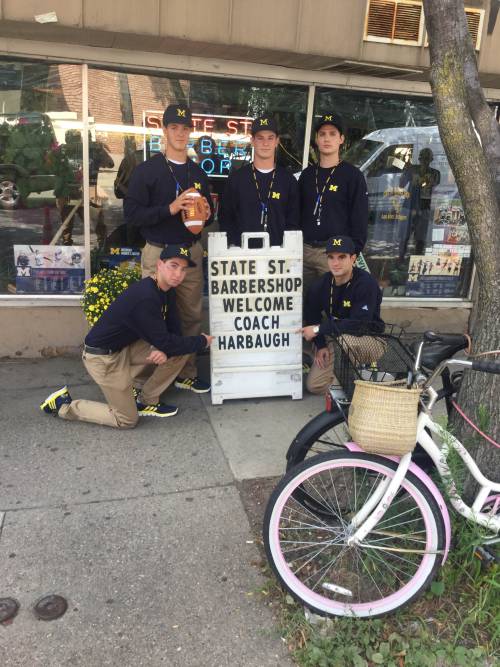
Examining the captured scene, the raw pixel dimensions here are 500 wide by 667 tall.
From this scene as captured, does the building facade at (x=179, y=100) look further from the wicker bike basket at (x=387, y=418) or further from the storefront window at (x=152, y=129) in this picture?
the wicker bike basket at (x=387, y=418)

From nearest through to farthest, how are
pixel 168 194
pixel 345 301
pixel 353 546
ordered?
pixel 353 546
pixel 345 301
pixel 168 194

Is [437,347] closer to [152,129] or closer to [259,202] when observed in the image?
[259,202]

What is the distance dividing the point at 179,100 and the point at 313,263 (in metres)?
1.93

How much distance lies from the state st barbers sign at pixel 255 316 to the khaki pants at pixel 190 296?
1.16ft

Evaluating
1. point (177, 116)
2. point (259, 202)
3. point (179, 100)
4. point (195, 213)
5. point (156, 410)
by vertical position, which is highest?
point (179, 100)

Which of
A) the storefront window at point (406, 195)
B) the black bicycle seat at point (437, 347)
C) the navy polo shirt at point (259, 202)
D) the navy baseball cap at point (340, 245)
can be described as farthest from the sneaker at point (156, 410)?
the storefront window at point (406, 195)

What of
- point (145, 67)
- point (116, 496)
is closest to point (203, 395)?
point (116, 496)

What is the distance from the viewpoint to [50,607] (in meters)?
2.38

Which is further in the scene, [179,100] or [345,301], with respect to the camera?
[179,100]

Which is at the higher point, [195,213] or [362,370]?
[195,213]

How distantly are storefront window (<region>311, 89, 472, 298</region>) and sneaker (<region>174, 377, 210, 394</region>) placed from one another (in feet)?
7.98

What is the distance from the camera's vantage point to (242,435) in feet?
12.9

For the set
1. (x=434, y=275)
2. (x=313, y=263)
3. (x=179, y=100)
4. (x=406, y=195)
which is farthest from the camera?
(x=434, y=275)

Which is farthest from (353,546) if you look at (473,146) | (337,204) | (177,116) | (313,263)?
(177,116)
